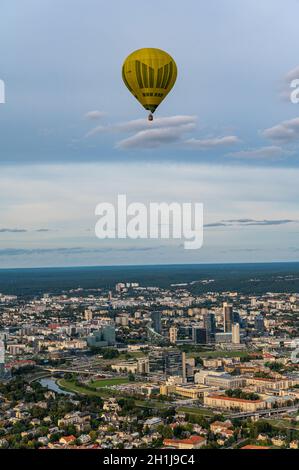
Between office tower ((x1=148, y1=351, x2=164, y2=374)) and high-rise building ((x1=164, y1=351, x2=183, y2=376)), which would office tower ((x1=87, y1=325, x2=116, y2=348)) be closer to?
office tower ((x1=148, y1=351, x2=164, y2=374))

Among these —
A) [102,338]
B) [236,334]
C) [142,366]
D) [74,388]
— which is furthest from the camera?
[102,338]

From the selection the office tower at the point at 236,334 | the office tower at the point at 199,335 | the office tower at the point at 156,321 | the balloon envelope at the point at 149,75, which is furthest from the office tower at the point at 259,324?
the balloon envelope at the point at 149,75

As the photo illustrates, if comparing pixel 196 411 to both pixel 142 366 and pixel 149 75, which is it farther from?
pixel 149 75

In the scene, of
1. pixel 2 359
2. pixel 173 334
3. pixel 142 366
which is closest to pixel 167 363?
pixel 142 366

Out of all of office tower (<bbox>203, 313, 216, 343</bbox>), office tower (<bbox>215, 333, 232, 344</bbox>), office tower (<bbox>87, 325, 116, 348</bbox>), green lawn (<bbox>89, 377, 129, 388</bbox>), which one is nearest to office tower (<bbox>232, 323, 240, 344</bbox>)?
office tower (<bbox>215, 333, 232, 344</bbox>)

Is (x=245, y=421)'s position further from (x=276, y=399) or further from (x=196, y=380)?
(x=196, y=380)

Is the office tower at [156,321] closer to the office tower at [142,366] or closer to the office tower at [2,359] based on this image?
the office tower at [2,359]
